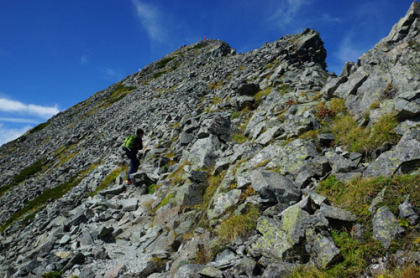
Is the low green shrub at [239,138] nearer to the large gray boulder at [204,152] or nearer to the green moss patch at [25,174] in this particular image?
the large gray boulder at [204,152]

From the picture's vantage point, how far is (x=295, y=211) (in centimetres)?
705

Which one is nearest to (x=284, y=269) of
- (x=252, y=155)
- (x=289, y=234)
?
(x=289, y=234)

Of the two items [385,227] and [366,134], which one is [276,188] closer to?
[385,227]

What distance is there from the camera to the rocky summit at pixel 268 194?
609 centimetres

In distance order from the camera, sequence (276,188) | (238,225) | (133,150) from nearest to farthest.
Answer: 1. (238,225)
2. (276,188)
3. (133,150)

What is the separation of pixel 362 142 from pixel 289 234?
478 cm

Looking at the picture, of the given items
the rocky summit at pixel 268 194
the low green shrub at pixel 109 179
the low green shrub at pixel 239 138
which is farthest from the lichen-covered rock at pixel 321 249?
the low green shrub at pixel 109 179

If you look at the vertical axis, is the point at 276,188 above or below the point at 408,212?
above

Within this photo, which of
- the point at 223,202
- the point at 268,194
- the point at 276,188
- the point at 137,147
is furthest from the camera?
the point at 137,147

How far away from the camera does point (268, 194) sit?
27.7ft

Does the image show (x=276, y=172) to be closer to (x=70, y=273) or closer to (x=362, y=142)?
(x=362, y=142)

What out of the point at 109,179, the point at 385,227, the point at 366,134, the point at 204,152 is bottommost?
the point at 385,227

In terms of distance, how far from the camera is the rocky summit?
6.09 metres

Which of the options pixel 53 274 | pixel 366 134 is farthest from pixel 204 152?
pixel 53 274
